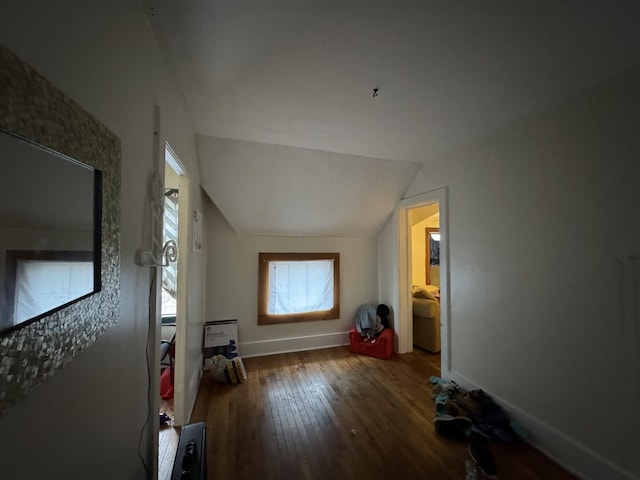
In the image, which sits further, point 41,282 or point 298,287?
point 298,287

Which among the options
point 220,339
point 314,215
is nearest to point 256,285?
point 220,339

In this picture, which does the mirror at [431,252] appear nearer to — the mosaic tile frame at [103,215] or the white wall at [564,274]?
the white wall at [564,274]

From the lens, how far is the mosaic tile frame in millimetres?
394

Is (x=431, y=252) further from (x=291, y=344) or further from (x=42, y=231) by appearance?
(x=42, y=231)

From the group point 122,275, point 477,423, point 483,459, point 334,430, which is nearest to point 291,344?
point 334,430

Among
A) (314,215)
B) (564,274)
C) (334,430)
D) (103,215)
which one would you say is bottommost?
(334,430)

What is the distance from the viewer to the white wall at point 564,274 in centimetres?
133

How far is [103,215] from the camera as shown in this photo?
2.26 feet

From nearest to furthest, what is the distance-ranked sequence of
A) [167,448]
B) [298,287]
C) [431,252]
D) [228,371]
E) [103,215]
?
[103,215] → [167,448] → [228,371] → [298,287] → [431,252]

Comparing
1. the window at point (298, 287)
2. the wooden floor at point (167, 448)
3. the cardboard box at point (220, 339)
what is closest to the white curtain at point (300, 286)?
the window at point (298, 287)

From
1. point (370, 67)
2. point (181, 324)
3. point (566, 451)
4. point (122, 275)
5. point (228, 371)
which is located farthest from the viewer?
point (228, 371)

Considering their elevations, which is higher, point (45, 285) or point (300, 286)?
point (45, 285)

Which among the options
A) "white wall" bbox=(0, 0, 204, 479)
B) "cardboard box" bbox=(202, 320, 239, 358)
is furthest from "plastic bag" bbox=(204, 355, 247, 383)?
"white wall" bbox=(0, 0, 204, 479)

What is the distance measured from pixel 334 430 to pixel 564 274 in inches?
76.5
